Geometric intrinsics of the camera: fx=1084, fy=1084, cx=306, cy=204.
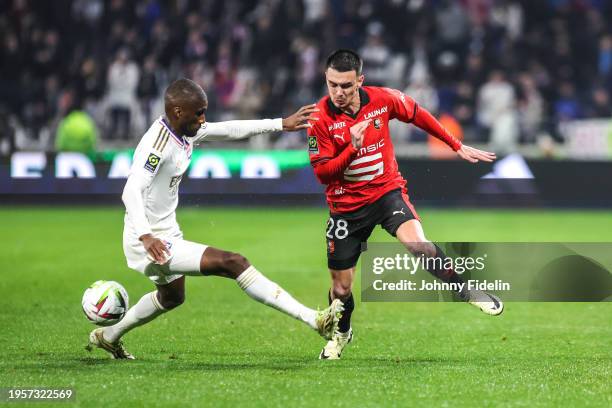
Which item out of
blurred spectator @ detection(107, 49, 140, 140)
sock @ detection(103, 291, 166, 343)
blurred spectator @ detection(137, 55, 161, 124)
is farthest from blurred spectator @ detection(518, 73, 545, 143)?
sock @ detection(103, 291, 166, 343)

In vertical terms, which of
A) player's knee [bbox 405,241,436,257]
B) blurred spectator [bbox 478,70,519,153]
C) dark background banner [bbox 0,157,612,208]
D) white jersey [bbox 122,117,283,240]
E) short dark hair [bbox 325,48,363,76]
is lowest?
dark background banner [bbox 0,157,612,208]

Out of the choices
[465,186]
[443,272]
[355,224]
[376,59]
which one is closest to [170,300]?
[355,224]

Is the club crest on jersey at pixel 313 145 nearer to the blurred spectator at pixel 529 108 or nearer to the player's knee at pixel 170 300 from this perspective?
the player's knee at pixel 170 300

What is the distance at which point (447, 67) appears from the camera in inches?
886

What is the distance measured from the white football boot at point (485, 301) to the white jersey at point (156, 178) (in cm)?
223

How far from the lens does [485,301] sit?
8.04m

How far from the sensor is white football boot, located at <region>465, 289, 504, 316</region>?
7988mm

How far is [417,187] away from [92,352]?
7.01 m

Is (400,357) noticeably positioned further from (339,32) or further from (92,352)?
(339,32)

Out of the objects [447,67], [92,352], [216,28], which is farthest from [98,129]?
[92,352]

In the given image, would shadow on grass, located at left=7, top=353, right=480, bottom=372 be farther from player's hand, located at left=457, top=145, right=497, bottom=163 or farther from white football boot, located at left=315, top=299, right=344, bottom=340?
player's hand, located at left=457, top=145, right=497, bottom=163

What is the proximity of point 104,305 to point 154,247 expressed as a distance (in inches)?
35.1

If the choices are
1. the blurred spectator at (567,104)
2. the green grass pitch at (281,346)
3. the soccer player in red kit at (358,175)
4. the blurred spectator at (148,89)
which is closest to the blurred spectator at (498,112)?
the blurred spectator at (567,104)

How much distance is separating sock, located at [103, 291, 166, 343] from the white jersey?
2.03 ft
